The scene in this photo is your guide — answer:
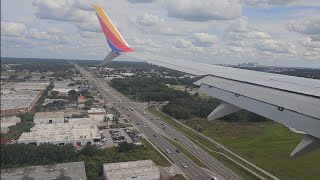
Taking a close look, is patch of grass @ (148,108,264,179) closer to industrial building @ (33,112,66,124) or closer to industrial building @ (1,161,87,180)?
industrial building @ (1,161,87,180)

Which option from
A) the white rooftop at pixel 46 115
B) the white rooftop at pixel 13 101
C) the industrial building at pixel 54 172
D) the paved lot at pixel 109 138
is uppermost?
the white rooftop at pixel 13 101

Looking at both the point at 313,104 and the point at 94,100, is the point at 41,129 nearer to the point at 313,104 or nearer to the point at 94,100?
the point at 94,100

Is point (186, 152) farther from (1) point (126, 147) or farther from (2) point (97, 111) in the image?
(2) point (97, 111)

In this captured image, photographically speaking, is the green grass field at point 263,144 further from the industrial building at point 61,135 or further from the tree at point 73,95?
the tree at point 73,95

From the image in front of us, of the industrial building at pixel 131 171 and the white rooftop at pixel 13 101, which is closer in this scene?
the white rooftop at pixel 13 101

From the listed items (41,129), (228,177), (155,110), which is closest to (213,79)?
(228,177)

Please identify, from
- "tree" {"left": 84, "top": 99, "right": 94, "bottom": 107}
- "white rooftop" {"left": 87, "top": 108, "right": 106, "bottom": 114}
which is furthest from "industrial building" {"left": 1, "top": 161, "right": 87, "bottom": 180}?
"tree" {"left": 84, "top": 99, "right": 94, "bottom": 107}

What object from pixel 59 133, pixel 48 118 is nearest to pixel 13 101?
pixel 59 133

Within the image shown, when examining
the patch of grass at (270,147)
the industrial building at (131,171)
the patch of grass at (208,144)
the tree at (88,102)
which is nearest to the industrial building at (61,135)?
the industrial building at (131,171)
